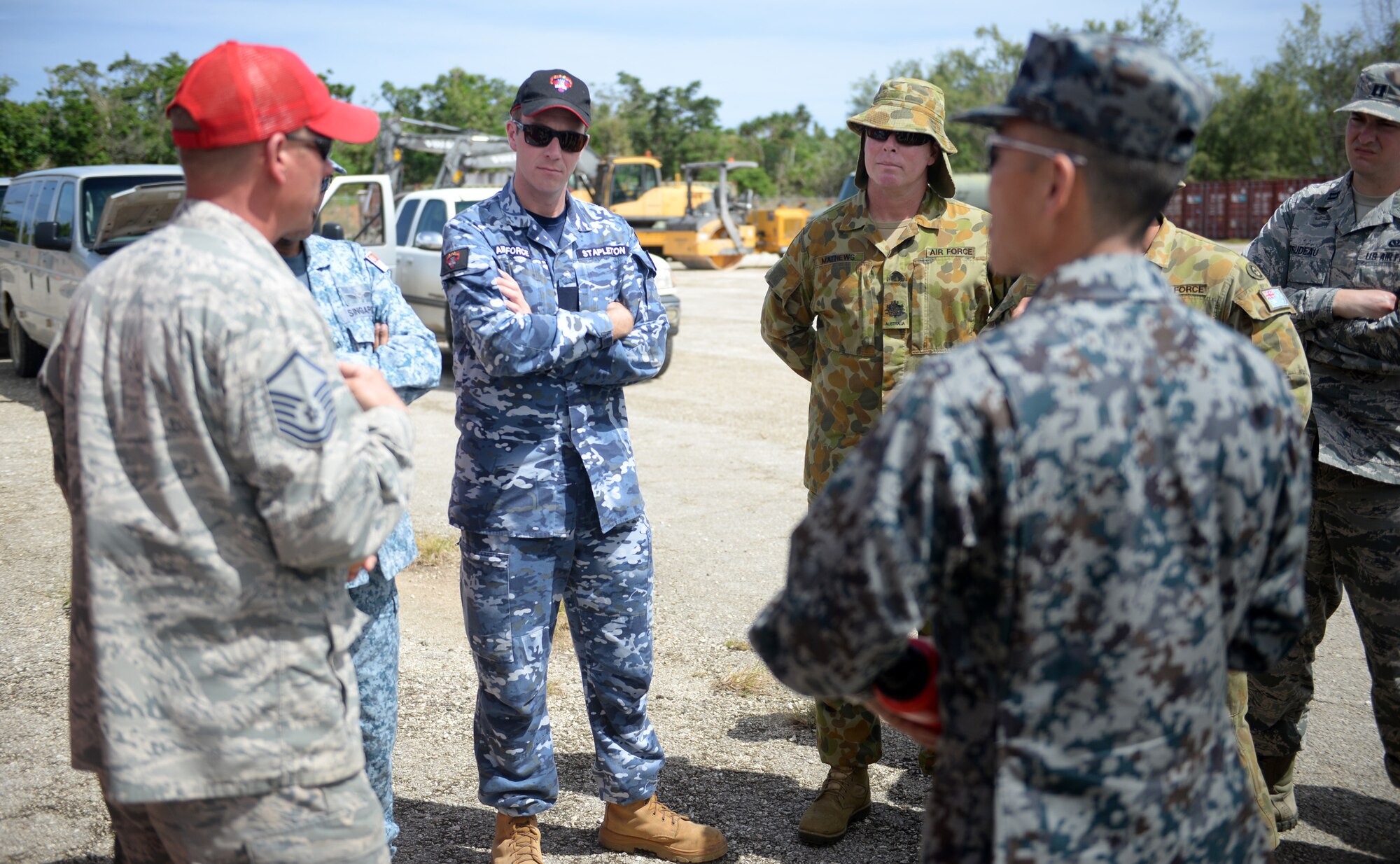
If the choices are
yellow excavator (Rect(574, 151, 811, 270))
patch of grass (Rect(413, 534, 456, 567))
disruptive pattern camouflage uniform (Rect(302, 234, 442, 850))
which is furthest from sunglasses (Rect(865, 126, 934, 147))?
yellow excavator (Rect(574, 151, 811, 270))

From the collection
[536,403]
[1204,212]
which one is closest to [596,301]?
[536,403]

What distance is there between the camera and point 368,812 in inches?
74.2

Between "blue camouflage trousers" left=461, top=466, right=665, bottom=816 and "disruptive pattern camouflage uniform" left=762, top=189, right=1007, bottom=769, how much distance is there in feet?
2.16

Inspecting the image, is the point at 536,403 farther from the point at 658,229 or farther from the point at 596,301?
the point at 658,229

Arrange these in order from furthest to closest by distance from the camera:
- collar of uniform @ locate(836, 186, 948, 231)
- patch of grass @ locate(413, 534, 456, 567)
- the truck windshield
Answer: the truck windshield → patch of grass @ locate(413, 534, 456, 567) → collar of uniform @ locate(836, 186, 948, 231)

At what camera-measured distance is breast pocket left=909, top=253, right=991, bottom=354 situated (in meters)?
3.53

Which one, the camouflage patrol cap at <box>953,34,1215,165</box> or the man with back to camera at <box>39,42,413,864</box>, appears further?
the man with back to camera at <box>39,42,413,864</box>

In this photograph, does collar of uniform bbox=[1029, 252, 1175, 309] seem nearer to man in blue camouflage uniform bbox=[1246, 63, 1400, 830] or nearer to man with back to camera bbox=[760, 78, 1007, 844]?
man with back to camera bbox=[760, 78, 1007, 844]

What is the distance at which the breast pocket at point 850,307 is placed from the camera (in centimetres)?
356

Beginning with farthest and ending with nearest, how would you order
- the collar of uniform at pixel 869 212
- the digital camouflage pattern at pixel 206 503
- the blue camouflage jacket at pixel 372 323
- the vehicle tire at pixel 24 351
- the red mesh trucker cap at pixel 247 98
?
the vehicle tire at pixel 24 351 < the collar of uniform at pixel 869 212 < the blue camouflage jacket at pixel 372 323 < the red mesh trucker cap at pixel 247 98 < the digital camouflage pattern at pixel 206 503

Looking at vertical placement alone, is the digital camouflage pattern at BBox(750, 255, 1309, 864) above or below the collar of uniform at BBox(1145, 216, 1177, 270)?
below

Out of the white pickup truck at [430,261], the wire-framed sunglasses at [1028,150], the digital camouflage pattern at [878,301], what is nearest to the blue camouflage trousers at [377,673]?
the digital camouflage pattern at [878,301]

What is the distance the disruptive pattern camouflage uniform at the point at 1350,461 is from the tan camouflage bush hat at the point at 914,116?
48.0 inches

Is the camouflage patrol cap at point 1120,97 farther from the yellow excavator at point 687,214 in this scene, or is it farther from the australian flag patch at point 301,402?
the yellow excavator at point 687,214
